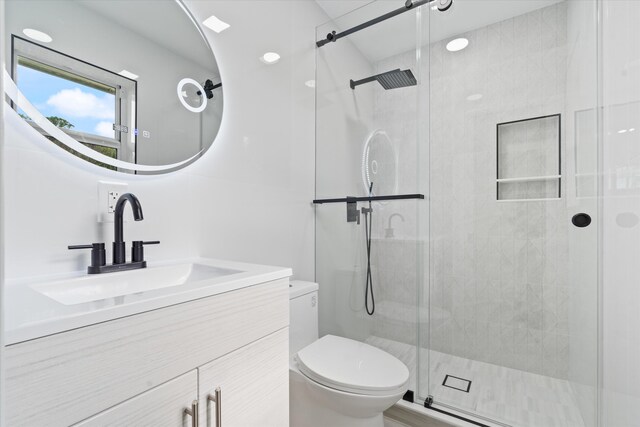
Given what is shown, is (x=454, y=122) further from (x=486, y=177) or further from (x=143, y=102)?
(x=143, y=102)

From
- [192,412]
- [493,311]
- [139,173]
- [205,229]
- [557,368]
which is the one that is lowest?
[557,368]

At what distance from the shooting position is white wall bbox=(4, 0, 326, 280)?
31.8 inches

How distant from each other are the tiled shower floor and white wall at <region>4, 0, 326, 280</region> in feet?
2.68

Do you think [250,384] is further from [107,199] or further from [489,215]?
[489,215]

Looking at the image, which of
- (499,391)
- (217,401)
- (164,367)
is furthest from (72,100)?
(499,391)

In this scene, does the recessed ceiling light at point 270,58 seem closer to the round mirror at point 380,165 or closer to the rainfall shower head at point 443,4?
the round mirror at point 380,165

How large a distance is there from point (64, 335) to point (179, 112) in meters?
0.92

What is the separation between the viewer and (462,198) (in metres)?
1.90

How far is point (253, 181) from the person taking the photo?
1517 mm

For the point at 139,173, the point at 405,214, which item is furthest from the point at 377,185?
the point at 139,173

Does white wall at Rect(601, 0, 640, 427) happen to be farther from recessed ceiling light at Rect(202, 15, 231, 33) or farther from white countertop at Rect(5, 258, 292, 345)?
recessed ceiling light at Rect(202, 15, 231, 33)

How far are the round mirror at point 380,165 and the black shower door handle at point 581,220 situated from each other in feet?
2.93

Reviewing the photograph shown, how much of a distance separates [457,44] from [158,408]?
2.19 m

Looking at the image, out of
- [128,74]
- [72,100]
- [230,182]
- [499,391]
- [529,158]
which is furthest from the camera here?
[529,158]
